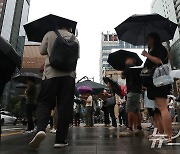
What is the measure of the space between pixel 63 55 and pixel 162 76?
148cm

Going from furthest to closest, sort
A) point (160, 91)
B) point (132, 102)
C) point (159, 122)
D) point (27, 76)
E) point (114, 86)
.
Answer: point (114, 86) → point (27, 76) → point (132, 102) → point (159, 122) → point (160, 91)

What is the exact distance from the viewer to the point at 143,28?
5.00 metres

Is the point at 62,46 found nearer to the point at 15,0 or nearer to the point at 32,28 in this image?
the point at 32,28

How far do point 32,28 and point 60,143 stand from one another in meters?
2.14

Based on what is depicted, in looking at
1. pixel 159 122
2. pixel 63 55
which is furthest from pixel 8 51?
pixel 159 122

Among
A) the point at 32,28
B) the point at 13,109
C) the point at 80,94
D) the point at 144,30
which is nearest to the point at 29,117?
the point at 32,28

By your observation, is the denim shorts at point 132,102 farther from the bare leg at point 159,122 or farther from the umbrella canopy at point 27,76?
the umbrella canopy at point 27,76

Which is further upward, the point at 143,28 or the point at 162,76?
the point at 143,28

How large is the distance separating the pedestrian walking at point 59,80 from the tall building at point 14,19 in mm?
73148

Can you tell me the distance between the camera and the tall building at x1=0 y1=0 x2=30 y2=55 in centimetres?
7752

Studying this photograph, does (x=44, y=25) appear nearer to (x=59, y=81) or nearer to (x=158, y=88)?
(x=59, y=81)

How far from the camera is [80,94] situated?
12.2 metres

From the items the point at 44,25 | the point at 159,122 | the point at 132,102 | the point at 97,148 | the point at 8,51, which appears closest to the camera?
the point at 8,51

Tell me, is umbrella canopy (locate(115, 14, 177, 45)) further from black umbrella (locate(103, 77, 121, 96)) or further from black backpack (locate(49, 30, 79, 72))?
black umbrella (locate(103, 77, 121, 96))
